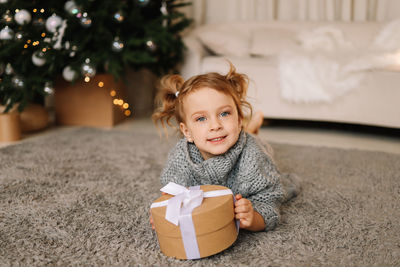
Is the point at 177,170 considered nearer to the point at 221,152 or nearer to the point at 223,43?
the point at 221,152

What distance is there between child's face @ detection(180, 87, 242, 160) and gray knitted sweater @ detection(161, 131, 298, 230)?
0.12 feet

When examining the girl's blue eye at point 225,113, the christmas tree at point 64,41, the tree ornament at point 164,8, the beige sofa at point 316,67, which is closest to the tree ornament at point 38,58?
the christmas tree at point 64,41

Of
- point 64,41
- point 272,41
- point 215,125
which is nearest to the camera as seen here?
point 215,125

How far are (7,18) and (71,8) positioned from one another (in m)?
0.30

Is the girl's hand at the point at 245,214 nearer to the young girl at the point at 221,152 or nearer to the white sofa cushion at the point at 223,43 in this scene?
the young girl at the point at 221,152

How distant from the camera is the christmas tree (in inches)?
68.8

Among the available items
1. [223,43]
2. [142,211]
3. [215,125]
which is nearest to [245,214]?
[215,125]

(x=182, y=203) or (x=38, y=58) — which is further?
(x=38, y=58)

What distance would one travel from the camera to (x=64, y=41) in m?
1.89

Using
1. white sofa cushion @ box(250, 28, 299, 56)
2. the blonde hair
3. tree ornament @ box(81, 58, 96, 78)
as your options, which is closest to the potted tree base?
tree ornament @ box(81, 58, 96, 78)

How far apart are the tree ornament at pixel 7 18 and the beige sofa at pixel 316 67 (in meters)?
1.02

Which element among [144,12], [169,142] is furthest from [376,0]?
[169,142]

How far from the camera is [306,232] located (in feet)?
2.99

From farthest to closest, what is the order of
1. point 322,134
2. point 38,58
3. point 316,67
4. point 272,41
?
1. point 272,41
2. point 322,134
3. point 316,67
4. point 38,58
